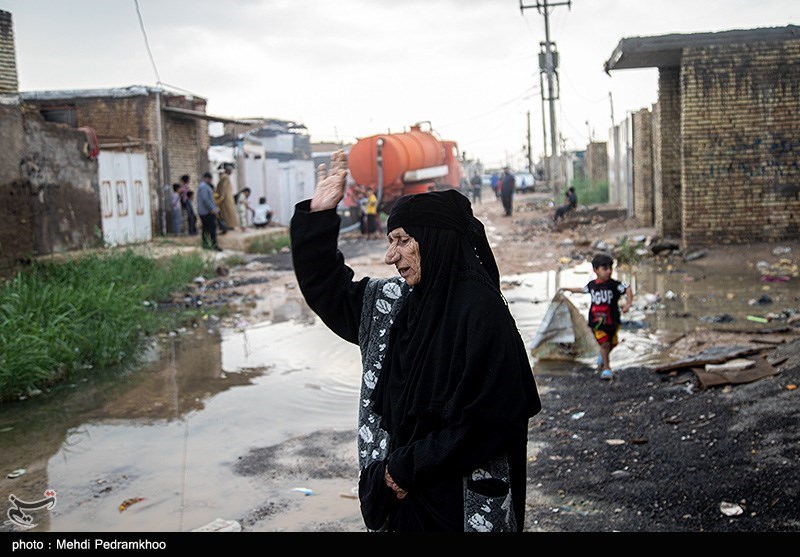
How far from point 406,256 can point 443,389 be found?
0.40 metres

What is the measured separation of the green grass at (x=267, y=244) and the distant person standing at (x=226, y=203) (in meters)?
0.96

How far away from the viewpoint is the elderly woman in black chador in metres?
2.34

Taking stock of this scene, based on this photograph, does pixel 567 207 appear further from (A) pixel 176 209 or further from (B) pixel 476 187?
(B) pixel 476 187

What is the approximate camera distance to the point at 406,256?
2516mm

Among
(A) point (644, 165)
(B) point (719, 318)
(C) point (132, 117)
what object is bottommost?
(B) point (719, 318)

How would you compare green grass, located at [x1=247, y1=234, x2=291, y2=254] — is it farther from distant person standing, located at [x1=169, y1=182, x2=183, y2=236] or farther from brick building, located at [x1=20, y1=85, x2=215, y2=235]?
brick building, located at [x1=20, y1=85, x2=215, y2=235]

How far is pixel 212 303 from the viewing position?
40.3 feet

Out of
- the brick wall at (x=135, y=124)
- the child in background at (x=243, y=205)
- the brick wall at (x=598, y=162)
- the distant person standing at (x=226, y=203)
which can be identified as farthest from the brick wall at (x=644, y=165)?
the brick wall at (x=598, y=162)

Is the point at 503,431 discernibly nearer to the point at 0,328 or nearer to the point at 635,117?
the point at 0,328

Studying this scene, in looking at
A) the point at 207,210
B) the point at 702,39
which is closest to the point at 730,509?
the point at 702,39

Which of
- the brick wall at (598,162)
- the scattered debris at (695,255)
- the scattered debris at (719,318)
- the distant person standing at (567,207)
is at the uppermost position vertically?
the brick wall at (598,162)

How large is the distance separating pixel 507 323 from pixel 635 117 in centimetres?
1816

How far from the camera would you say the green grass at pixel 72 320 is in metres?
7.24

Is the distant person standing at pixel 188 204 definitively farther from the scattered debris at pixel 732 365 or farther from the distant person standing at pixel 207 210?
the scattered debris at pixel 732 365
